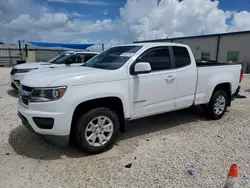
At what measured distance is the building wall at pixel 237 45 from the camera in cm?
2070

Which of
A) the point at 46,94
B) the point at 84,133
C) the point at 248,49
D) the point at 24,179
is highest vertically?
the point at 248,49

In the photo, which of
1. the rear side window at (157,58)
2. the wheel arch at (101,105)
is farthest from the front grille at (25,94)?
the rear side window at (157,58)

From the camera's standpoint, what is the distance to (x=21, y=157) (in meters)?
3.53

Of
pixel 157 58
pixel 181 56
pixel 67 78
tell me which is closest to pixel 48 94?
pixel 67 78

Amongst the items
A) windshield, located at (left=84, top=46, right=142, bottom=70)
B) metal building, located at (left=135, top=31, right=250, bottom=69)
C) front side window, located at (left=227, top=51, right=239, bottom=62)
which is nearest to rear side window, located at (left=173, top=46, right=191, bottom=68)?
windshield, located at (left=84, top=46, right=142, bottom=70)

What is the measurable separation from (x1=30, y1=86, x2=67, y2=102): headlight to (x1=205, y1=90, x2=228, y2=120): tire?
3.79m

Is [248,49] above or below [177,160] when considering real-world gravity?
above

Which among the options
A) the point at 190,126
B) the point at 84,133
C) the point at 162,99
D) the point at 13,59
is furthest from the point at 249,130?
the point at 13,59

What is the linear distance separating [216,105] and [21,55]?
22476 mm

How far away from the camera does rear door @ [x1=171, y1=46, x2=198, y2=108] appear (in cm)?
458

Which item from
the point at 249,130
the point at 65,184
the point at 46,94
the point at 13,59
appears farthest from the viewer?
the point at 13,59

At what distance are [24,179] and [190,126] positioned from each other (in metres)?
3.67

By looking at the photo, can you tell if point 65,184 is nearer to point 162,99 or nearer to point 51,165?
point 51,165

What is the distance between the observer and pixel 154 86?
413 centimetres
